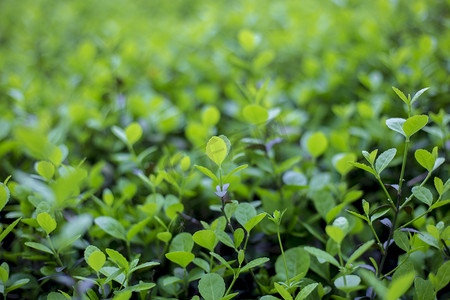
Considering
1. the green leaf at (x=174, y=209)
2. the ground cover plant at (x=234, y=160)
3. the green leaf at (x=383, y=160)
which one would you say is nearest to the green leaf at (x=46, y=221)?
the ground cover plant at (x=234, y=160)

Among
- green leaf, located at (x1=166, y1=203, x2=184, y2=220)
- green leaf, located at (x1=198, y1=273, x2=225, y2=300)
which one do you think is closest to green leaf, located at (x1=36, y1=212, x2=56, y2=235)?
green leaf, located at (x1=166, y1=203, x2=184, y2=220)

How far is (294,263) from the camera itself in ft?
3.53

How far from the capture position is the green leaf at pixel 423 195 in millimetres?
954

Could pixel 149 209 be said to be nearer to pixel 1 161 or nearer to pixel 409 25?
pixel 1 161

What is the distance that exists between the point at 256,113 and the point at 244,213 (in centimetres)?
37

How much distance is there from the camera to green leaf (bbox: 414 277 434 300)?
0.91 meters

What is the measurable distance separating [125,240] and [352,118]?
1.31 m

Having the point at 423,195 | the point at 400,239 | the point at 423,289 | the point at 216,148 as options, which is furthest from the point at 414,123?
the point at 216,148

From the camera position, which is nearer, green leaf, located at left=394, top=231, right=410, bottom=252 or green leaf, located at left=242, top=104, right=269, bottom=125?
green leaf, located at left=394, top=231, right=410, bottom=252

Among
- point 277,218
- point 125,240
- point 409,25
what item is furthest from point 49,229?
point 409,25

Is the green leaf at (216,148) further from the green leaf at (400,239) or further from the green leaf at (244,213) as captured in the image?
the green leaf at (400,239)

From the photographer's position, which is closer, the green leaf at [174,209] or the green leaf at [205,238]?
the green leaf at [205,238]

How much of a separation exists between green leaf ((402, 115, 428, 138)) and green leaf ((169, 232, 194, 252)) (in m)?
0.68

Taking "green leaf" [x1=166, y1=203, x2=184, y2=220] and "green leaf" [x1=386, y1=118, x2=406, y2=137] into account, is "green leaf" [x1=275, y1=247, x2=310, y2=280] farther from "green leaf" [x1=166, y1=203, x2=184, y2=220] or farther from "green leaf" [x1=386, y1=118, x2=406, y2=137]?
"green leaf" [x1=386, y1=118, x2=406, y2=137]
